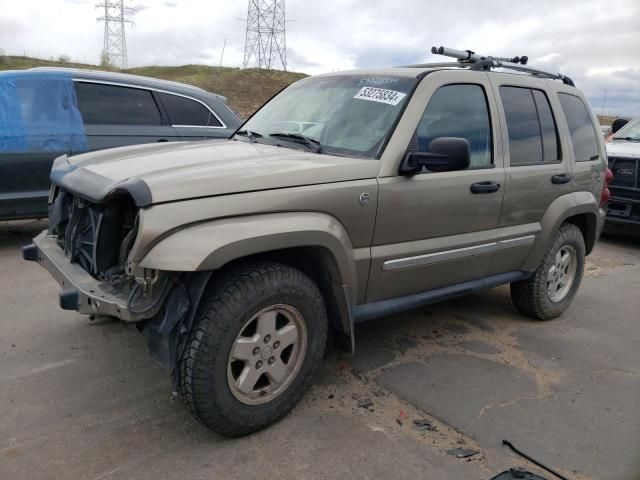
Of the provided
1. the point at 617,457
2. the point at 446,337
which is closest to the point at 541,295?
the point at 446,337

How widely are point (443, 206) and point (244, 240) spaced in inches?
56.9

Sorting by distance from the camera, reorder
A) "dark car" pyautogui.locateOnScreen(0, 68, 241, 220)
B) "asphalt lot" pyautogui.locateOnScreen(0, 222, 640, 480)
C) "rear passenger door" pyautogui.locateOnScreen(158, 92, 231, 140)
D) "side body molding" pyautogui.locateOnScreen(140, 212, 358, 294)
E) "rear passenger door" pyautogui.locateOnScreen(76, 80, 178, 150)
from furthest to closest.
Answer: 1. "rear passenger door" pyautogui.locateOnScreen(158, 92, 231, 140)
2. "rear passenger door" pyautogui.locateOnScreen(76, 80, 178, 150)
3. "dark car" pyautogui.locateOnScreen(0, 68, 241, 220)
4. "asphalt lot" pyautogui.locateOnScreen(0, 222, 640, 480)
5. "side body molding" pyautogui.locateOnScreen(140, 212, 358, 294)

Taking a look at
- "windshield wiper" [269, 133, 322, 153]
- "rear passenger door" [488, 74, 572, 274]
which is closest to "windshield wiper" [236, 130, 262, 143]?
"windshield wiper" [269, 133, 322, 153]

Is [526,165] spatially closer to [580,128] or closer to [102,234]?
[580,128]

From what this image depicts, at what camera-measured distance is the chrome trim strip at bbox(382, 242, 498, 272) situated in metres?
→ 3.35

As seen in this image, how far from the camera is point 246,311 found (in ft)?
8.77

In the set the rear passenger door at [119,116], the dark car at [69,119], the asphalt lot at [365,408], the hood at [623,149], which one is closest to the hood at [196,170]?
the asphalt lot at [365,408]

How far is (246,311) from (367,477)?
95 cm

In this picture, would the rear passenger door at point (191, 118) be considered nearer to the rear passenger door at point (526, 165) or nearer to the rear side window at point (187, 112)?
the rear side window at point (187, 112)

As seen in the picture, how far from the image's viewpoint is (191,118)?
6.87 metres

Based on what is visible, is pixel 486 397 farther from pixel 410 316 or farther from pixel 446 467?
pixel 410 316

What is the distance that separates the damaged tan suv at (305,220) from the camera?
8.49 feet

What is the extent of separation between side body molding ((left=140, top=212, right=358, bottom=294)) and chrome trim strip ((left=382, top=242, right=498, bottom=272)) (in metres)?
0.40

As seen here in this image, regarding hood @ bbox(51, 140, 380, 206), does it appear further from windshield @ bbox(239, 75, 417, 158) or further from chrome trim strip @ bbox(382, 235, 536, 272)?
chrome trim strip @ bbox(382, 235, 536, 272)
